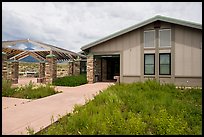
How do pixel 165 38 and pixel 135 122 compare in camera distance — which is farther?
pixel 165 38

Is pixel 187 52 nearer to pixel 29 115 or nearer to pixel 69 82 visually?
pixel 69 82

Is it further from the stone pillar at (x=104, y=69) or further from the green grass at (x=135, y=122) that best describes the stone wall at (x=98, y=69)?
the green grass at (x=135, y=122)

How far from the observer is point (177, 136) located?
4.27 m

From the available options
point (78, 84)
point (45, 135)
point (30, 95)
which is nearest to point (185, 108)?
point (45, 135)

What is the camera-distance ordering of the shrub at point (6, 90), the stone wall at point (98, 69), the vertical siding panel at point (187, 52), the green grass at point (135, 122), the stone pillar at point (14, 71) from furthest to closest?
1. the stone wall at point (98, 69)
2. the stone pillar at point (14, 71)
3. the vertical siding panel at point (187, 52)
4. the shrub at point (6, 90)
5. the green grass at point (135, 122)

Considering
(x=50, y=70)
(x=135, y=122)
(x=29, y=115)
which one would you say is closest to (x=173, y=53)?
(x=50, y=70)

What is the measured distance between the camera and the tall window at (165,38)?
577 inches

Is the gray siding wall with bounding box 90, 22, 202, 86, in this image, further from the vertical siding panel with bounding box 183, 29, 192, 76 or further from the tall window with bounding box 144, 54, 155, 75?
the tall window with bounding box 144, 54, 155, 75

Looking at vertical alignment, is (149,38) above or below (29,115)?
above

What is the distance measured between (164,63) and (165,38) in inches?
81.5

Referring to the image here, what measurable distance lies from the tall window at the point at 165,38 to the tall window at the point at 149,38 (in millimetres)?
641

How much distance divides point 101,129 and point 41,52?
753 inches

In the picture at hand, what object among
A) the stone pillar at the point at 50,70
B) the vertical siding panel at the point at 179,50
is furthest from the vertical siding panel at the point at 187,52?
the stone pillar at the point at 50,70

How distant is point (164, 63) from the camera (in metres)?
14.9
